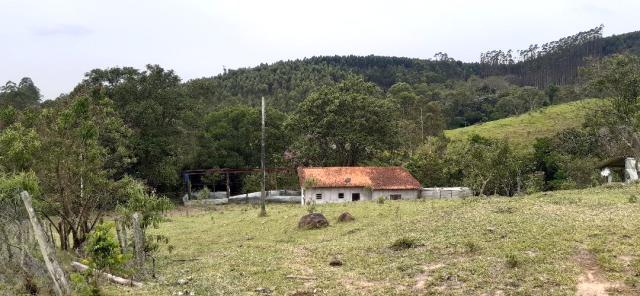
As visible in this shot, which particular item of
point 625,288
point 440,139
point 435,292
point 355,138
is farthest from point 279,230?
point 440,139

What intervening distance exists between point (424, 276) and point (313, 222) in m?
10.9

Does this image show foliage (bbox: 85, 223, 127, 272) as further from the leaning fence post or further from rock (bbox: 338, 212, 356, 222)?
rock (bbox: 338, 212, 356, 222)

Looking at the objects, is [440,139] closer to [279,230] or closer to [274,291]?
[279,230]

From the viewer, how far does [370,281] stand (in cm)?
1520

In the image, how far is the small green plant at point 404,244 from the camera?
61.2ft

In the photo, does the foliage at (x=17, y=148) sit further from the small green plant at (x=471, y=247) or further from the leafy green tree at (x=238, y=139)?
the leafy green tree at (x=238, y=139)

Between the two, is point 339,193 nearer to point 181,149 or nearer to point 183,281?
point 181,149

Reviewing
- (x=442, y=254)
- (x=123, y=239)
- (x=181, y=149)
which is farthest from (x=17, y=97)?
(x=442, y=254)

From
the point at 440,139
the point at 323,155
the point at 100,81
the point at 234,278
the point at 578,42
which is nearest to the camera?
the point at 234,278

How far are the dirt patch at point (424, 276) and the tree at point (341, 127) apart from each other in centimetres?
3447

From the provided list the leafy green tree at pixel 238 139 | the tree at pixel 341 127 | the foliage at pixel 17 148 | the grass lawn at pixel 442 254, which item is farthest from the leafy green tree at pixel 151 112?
the foliage at pixel 17 148

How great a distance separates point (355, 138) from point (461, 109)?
56530 mm

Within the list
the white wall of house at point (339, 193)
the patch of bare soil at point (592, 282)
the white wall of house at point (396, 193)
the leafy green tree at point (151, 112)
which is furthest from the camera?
the leafy green tree at point (151, 112)

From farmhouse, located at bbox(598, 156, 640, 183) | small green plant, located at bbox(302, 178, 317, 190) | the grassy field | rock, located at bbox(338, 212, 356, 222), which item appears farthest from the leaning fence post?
the grassy field
